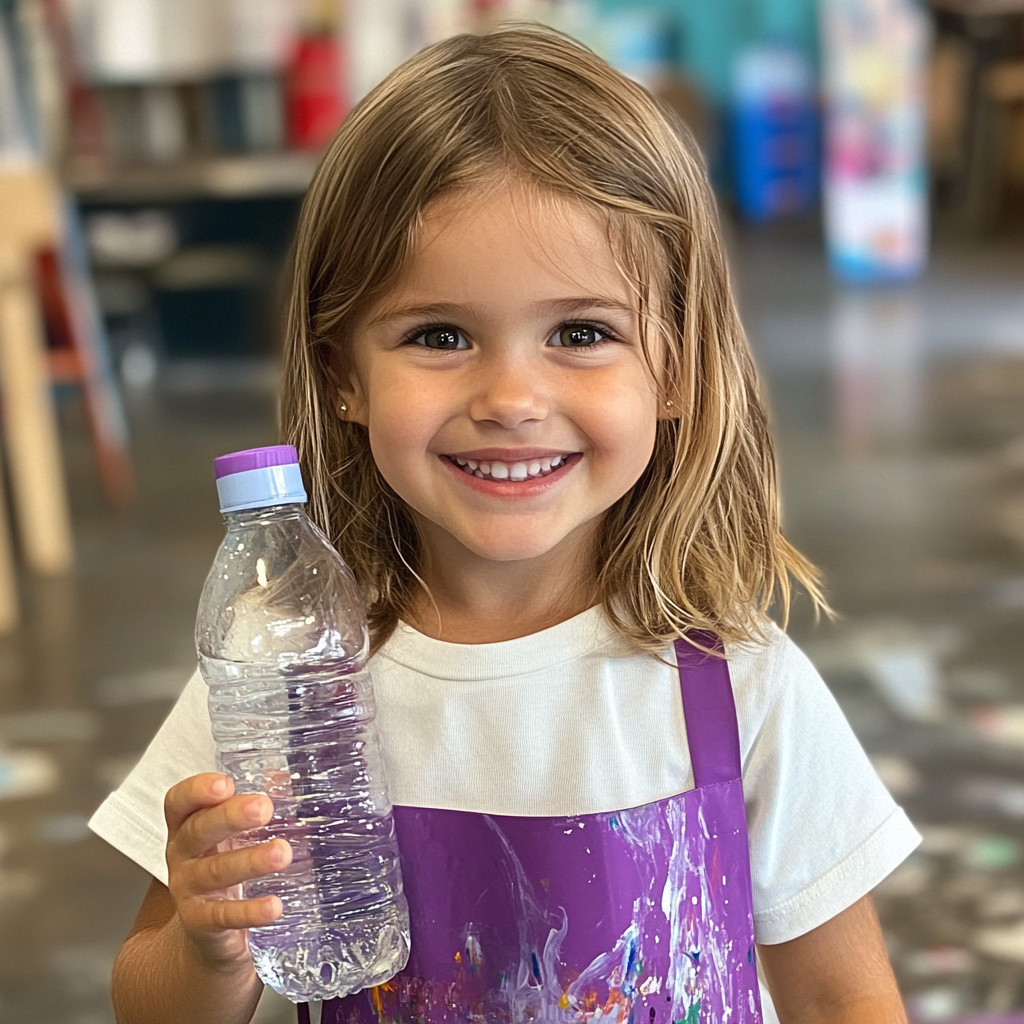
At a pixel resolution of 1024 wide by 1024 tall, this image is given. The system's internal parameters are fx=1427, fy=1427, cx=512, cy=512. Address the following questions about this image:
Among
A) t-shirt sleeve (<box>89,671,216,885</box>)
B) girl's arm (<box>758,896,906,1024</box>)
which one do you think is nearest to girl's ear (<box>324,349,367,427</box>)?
t-shirt sleeve (<box>89,671,216,885</box>)

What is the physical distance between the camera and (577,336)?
96cm

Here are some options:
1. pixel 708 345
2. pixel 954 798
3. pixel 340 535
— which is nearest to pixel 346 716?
pixel 340 535

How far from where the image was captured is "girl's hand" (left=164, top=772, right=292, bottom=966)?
831 millimetres

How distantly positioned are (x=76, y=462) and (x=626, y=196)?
4.59 metres

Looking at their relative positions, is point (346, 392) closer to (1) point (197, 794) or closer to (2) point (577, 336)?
(2) point (577, 336)

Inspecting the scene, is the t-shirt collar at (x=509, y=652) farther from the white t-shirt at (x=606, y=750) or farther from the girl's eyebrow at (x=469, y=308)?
the girl's eyebrow at (x=469, y=308)

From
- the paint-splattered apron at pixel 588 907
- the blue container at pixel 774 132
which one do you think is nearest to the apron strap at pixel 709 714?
the paint-splattered apron at pixel 588 907

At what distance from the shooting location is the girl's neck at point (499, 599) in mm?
1044

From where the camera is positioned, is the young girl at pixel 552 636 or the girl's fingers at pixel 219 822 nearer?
the girl's fingers at pixel 219 822

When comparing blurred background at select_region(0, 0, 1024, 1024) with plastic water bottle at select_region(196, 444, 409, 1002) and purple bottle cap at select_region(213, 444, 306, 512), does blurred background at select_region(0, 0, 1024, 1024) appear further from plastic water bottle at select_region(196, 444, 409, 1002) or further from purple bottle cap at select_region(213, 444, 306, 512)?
purple bottle cap at select_region(213, 444, 306, 512)

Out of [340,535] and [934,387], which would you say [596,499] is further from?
[934,387]

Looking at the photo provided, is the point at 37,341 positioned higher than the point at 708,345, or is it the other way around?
the point at 708,345

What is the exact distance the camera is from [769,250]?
899cm

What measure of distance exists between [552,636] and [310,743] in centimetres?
20
